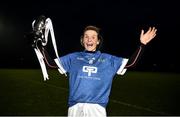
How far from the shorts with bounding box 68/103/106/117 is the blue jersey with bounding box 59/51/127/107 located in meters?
0.04

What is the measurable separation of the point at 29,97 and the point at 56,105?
1988 mm

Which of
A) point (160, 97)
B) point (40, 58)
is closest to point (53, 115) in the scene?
point (40, 58)

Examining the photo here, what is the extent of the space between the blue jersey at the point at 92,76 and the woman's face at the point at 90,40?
0.21ft

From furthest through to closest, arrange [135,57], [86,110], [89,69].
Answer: [135,57], [89,69], [86,110]

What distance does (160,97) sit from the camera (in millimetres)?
13094

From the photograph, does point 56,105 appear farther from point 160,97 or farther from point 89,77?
point 89,77

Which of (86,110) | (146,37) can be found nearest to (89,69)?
(86,110)

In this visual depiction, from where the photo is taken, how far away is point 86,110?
159 inches

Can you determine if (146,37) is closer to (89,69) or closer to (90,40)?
(90,40)

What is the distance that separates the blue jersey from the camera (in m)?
4.10

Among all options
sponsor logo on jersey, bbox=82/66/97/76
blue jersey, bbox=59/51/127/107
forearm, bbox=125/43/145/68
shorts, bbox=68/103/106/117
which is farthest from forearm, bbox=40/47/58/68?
forearm, bbox=125/43/145/68

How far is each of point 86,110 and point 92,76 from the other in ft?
1.15

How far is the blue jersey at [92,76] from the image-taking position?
4.10 meters

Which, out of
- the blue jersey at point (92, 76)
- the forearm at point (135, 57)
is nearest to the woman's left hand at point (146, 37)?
the forearm at point (135, 57)
